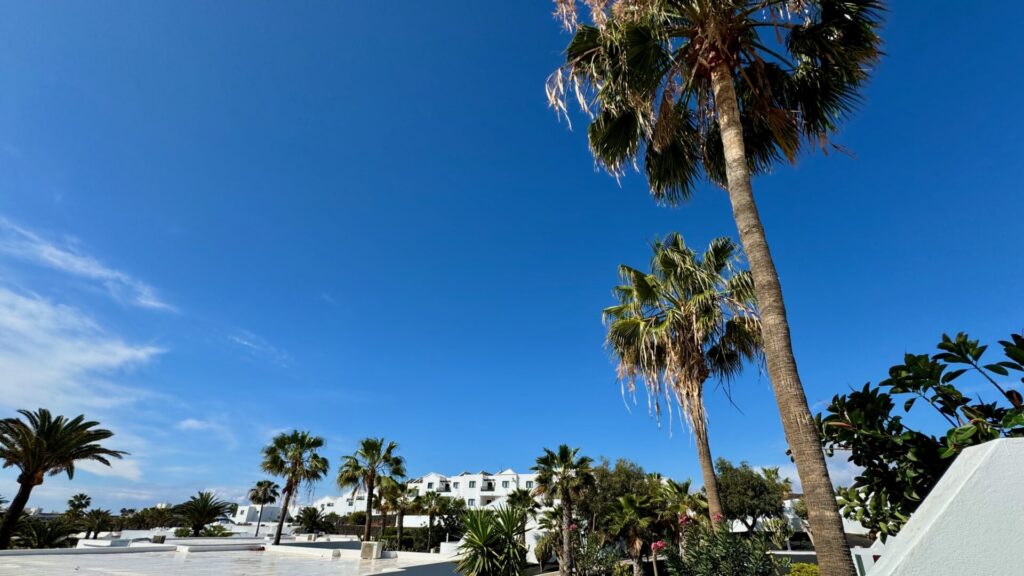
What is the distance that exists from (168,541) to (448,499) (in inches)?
791

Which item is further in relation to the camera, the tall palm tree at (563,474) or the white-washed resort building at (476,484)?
the white-washed resort building at (476,484)

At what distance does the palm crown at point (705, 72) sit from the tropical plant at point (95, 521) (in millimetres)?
49263

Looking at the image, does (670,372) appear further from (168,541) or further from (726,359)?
(168,541)

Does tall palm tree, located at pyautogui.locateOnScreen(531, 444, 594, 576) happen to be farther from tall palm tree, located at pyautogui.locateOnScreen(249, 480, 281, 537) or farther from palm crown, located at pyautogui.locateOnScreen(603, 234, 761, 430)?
tall palm tree, located at pyautogui.locateOnScreen(249, 480, 281, 537)

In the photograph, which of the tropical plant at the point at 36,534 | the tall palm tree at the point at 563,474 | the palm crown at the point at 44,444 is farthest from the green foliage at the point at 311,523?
the tall palm tree at the point at 563,474

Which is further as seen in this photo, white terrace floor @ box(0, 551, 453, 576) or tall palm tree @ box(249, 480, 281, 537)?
tall palm tree @ box(249, 480, 281, 537)

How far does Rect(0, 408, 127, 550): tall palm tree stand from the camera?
21047 millimetres

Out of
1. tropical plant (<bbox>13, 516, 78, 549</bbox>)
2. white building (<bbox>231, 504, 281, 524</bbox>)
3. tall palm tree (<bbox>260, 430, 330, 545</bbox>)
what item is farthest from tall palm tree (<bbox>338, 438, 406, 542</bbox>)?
white building (<bbox>231, 504, 281, 524</bbox>)

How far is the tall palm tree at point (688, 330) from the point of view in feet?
32.3

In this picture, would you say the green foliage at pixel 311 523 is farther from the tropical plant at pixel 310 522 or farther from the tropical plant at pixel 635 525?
the tropical plant at pixel 635 525

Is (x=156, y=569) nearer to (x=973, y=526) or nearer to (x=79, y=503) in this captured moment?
(x=973, y=526)

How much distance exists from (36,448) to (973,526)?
3189cm

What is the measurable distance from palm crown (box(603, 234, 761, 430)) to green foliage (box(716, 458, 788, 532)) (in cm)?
3361

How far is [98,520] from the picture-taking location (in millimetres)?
36969
